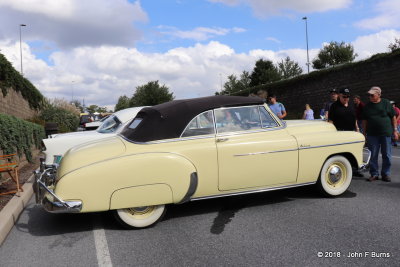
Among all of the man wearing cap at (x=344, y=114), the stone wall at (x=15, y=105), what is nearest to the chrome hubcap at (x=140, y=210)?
the man wearing cap at (x=344, y=114)

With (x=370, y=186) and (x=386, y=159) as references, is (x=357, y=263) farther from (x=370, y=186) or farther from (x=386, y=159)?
(x=386, y=159)

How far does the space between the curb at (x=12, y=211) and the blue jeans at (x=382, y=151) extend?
19.5 feet

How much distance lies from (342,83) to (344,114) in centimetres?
2100

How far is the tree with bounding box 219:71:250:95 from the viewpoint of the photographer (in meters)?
70.2

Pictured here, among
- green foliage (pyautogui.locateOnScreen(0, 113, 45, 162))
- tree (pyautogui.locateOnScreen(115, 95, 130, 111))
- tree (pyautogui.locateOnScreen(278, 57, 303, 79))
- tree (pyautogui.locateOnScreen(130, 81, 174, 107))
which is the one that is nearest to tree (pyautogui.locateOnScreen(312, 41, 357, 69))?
tree (pyautogui.locateOnScreen(278, 57, 303, 79))

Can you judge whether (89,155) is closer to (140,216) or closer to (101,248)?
(140,216)

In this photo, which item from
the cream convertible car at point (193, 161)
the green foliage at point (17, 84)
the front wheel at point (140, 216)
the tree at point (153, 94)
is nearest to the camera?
the cream convertible car at point (193, 161)

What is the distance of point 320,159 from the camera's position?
17.0ft

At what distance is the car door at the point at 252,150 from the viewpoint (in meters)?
4.70

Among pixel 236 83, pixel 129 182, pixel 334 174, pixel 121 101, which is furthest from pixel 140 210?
pixel 121 101

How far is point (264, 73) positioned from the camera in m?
63.8

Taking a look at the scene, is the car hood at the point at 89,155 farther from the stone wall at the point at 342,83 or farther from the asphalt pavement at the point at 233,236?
the stone wall at the point at 342,83

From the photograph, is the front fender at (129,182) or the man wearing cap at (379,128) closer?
the front fender at (129,182)

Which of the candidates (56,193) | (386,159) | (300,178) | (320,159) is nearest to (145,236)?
(56,193)
